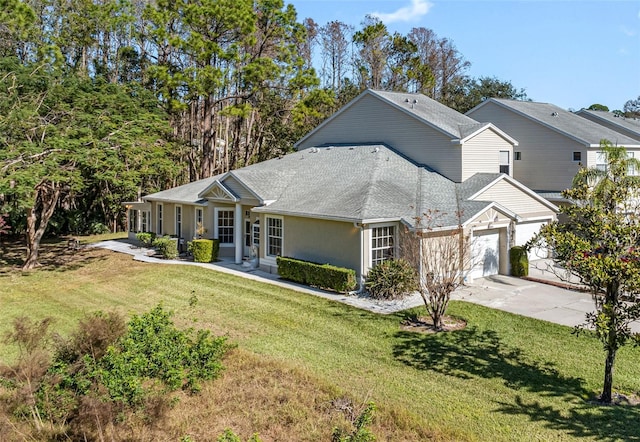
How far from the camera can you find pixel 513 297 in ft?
54.7

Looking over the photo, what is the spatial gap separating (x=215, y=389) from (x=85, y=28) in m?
34.8

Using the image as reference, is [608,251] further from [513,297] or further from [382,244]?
[382,244]

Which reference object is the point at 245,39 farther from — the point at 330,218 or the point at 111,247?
the point at 330,218

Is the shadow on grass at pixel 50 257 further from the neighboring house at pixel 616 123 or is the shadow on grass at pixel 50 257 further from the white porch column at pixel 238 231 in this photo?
the neighboring house at pixel 616 123

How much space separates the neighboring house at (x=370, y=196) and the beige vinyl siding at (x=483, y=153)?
0.05 m

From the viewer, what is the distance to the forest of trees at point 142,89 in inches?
861

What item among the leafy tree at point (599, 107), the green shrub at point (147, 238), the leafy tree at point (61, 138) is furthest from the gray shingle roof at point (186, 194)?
the leafy tree at point (599, 107)

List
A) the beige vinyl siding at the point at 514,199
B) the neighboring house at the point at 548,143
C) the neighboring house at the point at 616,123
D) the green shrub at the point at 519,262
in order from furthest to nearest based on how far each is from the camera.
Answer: the neighboring house at the point at 616,123 < the neighboring house at the point at 548,143 < the beige vinyl siding at the point at 514,199 < the green shrub at the point at 519,262

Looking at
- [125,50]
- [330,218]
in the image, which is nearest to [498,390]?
[330,218]

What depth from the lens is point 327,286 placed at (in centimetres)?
1767

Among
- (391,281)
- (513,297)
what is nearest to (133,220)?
(391,281)

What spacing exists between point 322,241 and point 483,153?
9725 mm

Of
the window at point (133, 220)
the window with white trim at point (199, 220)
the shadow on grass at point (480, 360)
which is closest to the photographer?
the shadow on grass at point (480, 360)

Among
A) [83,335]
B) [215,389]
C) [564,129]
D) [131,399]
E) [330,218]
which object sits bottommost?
[215,389]
